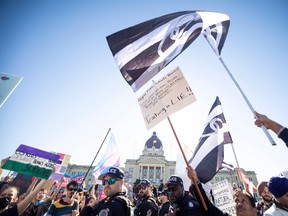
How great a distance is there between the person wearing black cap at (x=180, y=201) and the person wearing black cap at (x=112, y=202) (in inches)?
34.0

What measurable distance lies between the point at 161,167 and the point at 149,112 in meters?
69.3

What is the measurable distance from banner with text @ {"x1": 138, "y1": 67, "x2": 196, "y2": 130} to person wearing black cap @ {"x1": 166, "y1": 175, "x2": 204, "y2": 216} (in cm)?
129

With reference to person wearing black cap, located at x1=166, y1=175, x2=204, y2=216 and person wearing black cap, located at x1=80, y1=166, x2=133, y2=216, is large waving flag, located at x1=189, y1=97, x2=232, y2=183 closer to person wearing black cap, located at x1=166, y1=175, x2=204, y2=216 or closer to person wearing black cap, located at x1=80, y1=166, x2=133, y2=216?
person wearing black cap, located at x1=166, y1=175, x2=204, y2=216

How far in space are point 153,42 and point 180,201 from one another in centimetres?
295

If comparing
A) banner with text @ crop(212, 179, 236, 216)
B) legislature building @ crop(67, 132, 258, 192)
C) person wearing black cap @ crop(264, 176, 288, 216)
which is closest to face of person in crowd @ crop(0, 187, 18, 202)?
person wearing black cap @ crop(264, 176, 288, 216)

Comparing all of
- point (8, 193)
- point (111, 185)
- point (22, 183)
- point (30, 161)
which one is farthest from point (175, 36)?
point (22, 183)

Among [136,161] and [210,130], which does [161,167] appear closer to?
[136,161]

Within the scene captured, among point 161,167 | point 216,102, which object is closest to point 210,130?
point 216,102

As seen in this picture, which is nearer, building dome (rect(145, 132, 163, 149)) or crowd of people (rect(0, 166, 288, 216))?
crowd of people (rect(0, 166, 288, 216))

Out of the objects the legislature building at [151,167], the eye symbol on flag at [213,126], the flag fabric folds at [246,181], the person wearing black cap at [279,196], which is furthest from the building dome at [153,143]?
the person wearing black cap at [279,196]

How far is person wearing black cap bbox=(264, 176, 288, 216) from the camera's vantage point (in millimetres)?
2150

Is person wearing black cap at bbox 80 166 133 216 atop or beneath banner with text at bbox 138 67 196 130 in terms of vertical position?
beneath

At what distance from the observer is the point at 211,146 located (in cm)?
457

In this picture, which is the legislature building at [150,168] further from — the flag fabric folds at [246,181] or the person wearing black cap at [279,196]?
the person wearing black cap at [279,196]
